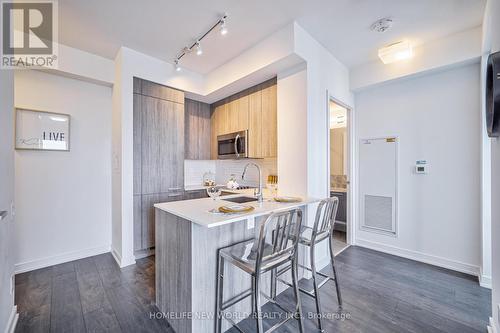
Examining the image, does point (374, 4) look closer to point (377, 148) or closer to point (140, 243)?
point (377, 148)

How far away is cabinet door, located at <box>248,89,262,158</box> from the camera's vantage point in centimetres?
317

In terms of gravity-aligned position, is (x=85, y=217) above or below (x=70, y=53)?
below

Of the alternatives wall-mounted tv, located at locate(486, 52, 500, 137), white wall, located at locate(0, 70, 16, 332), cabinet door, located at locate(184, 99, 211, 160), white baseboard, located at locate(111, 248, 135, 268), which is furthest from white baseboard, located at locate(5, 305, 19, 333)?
wall-mounted tv, located at locate(486, 52, 500, 137)

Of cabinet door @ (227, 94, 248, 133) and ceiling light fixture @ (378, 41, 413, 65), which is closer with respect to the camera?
ceiling light fixture @ (378, 41, 413, 65)

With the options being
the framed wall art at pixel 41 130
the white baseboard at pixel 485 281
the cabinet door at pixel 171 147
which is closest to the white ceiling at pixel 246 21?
the cabinet door at pixel 171 147

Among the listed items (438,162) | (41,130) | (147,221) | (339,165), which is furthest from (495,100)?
(41,130)

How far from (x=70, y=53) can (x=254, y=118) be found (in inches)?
102

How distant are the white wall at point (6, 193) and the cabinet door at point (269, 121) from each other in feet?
8.32

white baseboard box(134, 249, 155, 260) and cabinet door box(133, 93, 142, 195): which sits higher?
cabinet door box(133, 93, 142, 195)

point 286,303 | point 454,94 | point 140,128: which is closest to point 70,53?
point 140,128

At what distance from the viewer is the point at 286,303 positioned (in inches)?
81.6

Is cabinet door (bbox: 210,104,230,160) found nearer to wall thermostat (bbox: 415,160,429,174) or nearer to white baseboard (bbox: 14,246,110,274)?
white baseboard (bbox: 14,246,110,274)

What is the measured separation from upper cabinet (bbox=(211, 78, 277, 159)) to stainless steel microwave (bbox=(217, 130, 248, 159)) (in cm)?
8

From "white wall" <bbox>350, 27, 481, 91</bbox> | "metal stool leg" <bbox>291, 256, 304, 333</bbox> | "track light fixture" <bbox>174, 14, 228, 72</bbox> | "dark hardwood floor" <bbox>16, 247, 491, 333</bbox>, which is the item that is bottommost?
"dark hardwood floor" <bbox>16, 247, 491, 333</bbox>
